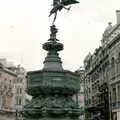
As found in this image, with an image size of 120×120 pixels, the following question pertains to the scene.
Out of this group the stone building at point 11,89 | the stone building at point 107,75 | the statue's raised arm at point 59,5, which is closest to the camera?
the statue's raised arm at point 59,5

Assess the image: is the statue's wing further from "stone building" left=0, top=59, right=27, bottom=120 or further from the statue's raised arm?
"stone building" left=0, top=59, right=27, bottom=120

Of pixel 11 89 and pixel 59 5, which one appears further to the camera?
pixel 11 89

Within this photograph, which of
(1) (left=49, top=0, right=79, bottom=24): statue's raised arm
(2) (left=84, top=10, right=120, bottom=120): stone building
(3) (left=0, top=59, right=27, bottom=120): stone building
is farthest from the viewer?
(3) (left=0, top=59, right=27, bottom=120): stone building

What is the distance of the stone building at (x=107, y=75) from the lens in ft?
162

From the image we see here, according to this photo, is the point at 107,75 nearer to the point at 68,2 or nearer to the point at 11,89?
the point at 11,89

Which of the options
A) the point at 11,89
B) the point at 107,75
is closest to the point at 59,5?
the point at 107,75

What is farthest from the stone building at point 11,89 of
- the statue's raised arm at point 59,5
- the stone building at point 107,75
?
the statue's raised arm at point 59,5

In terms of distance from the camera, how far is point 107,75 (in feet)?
Answer: 181

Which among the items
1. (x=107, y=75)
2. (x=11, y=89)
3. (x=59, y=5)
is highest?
(x=107, y=75)

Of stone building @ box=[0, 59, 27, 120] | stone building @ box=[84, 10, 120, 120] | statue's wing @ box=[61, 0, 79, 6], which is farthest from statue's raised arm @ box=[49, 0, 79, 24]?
stone building @ box=[0, 59, 27, 120]

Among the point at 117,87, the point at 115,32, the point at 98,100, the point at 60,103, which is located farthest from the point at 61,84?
the point at 98,100

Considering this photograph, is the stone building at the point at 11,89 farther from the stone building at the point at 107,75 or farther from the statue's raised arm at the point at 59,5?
the statue's raised arm at the point at 59,5

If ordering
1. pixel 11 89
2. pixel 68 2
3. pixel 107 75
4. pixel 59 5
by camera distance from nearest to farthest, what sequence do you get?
pixel 59 5, pixel 68 2, pixel 107 75, pixel 11 89

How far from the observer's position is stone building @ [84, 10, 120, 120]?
4950 cm
